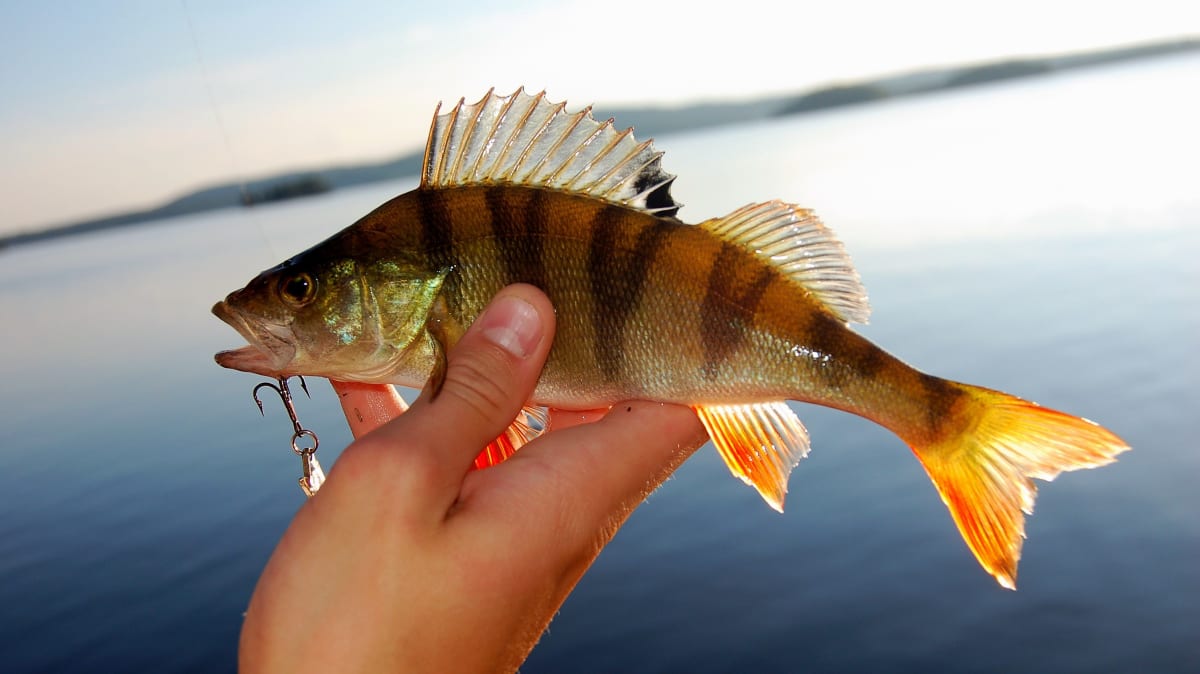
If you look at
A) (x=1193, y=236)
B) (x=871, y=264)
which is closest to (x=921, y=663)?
(x=871, y=264)

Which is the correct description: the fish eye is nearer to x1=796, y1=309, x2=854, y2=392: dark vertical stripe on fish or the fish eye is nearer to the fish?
the fish

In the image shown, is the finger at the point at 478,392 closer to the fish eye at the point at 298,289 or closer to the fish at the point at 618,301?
the fish at the point at 618,301

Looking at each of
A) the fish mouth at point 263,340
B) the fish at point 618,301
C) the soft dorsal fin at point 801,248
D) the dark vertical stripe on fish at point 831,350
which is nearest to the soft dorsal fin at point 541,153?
the fish at point 618,301

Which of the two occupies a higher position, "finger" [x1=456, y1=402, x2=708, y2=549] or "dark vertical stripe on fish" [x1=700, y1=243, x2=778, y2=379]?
"dark vertical stripe on fish" [x1=700, y1=243, x2=778, y2=379]

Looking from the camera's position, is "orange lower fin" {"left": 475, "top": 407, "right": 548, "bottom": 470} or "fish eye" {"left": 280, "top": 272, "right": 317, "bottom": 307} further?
"orange lower fin" {"left": 475, "top": 407, "right": 548, "bottom": 470}

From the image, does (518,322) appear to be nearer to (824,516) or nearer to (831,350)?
(831,350)

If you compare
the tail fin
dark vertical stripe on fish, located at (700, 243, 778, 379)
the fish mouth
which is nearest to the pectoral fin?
the fish mouth

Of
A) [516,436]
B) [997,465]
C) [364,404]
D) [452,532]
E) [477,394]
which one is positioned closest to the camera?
[452,532]

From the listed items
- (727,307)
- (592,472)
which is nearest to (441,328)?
(592,472)
